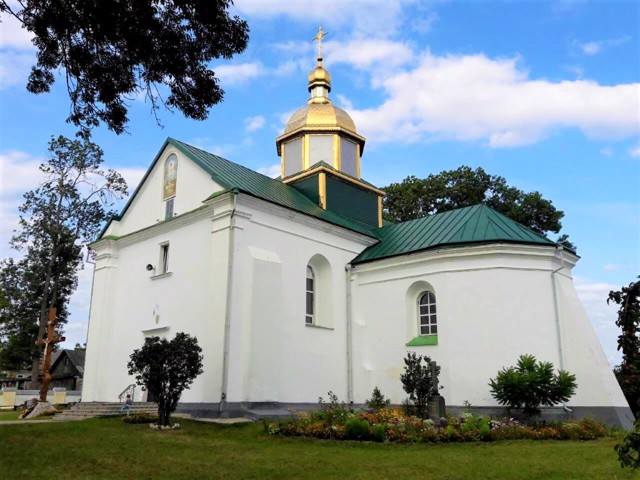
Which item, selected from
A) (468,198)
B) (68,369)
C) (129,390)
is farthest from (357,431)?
(68,369)

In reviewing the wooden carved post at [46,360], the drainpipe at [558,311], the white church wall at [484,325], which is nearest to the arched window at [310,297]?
the white church wall at [484,325]

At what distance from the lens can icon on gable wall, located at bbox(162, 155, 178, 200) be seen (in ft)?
64.8

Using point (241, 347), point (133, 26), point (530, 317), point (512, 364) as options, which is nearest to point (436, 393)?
point (512, 364)

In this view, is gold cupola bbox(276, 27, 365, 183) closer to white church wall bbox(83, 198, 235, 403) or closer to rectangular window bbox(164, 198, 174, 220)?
rectangular window bbox(164, 198, 174, 220)

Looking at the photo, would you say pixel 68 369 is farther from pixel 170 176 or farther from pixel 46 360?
pixel 170 176

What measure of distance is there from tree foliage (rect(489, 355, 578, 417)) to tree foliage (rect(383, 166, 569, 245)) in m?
21.2

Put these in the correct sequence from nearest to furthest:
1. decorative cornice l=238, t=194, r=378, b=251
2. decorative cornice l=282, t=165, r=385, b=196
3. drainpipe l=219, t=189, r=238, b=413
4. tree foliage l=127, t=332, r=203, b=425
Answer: tree foliage l=127, t=332, r=203, b=425
drainpipe l=219, t=189, r=238, b=413
decorative cornice l=238, t=194, r=378, b=251
decorative cornice l=282, t=165, r=385, b=196

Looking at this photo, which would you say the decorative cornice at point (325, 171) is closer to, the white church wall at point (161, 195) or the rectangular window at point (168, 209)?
the white church wall at point (161, 195)

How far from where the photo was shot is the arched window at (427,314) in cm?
1891

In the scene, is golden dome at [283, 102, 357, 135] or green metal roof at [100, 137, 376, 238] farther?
golden dome at [283, 102, 357, 135]

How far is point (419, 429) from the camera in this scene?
12859 millimetres

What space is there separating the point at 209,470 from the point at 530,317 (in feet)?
38.4

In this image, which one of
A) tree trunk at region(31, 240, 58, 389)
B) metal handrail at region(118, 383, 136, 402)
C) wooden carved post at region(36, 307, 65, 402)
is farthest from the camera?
tree trunk at region(31, 240, 58, 389)

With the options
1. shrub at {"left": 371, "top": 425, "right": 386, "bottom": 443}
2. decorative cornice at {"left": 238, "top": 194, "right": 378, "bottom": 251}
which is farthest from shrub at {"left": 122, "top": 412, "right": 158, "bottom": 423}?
decorative cornice at {"left": 238, "top": 194, "right": 378, "bottom": 251}
